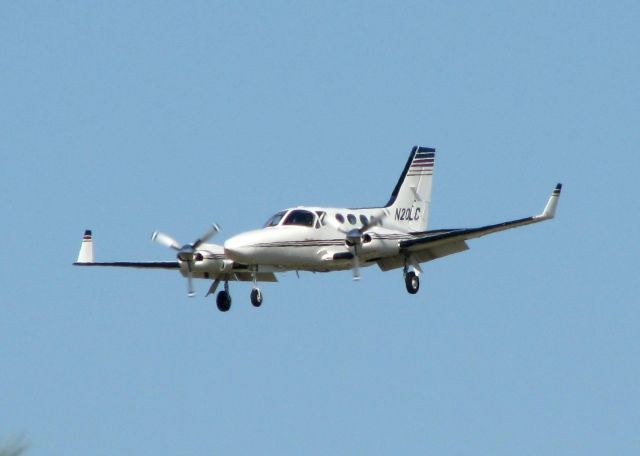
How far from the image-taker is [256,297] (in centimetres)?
4481

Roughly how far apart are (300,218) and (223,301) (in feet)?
12.0

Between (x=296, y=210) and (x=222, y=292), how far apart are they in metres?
3.56

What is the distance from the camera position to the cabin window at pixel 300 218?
→ 45.3 metres

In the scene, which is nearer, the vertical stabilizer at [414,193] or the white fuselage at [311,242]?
the white fuselage at [311,242]

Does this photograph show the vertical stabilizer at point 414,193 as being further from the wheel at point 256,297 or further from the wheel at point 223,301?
the wheel at point 256,297

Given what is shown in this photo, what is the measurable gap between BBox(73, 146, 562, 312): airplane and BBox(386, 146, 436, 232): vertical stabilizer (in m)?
0.12

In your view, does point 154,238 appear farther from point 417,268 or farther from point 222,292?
point 417,268

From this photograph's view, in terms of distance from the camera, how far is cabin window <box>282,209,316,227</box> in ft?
149

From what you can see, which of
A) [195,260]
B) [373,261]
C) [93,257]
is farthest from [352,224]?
[93,257]

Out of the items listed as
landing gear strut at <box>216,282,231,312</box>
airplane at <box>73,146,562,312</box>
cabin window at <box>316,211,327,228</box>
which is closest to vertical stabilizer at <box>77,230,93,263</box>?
airplane at <box>73,146,562,312</box>

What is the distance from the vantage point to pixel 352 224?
153ft

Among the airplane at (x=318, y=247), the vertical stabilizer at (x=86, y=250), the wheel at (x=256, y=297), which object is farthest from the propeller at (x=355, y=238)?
the vertical stabilizer at (x=86, y=250)

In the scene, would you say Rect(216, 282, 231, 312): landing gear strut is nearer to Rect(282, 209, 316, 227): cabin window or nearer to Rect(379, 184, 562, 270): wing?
Rect(282, 209, 316, 227): cabin window

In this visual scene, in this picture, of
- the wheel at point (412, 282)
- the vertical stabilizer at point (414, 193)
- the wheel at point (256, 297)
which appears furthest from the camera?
the vertical stabilizer at point (414, 193)
